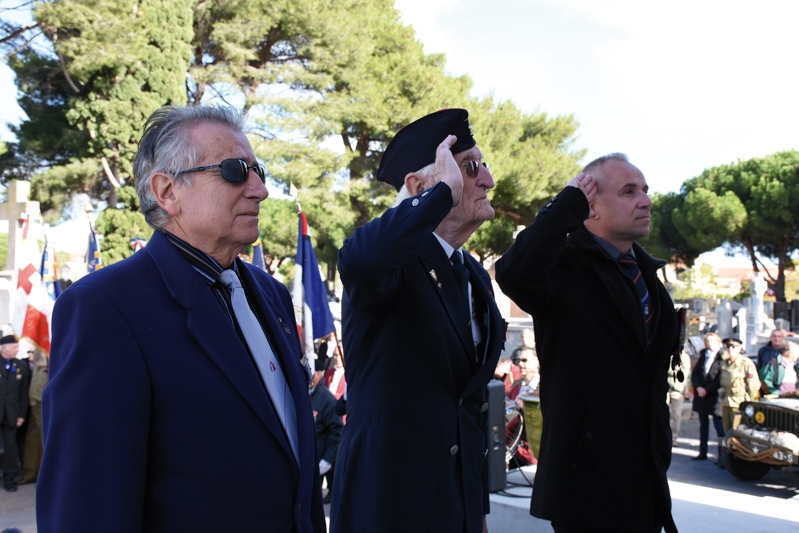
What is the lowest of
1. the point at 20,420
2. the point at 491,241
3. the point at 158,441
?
the point at 20,420

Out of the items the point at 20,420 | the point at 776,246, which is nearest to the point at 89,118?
the point at 20,420

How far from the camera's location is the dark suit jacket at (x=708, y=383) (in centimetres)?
1042

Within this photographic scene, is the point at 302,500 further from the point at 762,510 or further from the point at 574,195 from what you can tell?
the point at 762,510

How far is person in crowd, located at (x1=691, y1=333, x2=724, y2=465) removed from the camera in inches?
412

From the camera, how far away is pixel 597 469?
2.71m

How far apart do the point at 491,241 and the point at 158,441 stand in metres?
39.8

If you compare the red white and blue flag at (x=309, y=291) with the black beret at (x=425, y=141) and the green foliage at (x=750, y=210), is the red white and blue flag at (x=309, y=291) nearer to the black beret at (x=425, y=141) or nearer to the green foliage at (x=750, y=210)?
the black beret at (x=425, y=141)

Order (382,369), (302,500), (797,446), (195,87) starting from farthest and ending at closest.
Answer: (195,87), (797,446), (382,369), (302,500)

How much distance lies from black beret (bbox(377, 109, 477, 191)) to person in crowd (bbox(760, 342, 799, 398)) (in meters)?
9.65

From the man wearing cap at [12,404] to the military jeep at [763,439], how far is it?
9.03 m

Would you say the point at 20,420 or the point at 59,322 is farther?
the point at 20,420

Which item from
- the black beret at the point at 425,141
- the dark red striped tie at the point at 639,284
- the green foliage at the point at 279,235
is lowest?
the dark red striped tie at the point at 639,284

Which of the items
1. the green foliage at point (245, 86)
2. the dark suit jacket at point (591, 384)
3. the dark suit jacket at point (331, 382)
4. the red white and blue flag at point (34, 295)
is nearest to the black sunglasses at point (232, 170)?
the dark suit jacket at point (591, 384)

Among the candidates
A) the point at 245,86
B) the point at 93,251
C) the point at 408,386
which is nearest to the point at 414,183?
the point at 408,386
